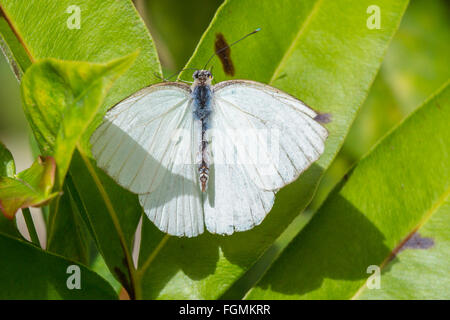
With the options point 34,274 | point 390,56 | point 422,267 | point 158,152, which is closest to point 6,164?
point 34,274

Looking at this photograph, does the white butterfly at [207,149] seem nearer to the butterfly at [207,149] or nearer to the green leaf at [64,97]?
the butterfly at [207,149]

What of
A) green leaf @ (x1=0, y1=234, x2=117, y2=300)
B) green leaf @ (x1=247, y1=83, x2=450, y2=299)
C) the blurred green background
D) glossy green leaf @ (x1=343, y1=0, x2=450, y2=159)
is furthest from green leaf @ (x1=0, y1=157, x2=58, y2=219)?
glossy green leaf @ (x1=343, y1=0, x2=450, y2=159)

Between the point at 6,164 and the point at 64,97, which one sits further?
the point at 6,164

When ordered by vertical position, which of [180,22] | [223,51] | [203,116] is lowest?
[203,116]

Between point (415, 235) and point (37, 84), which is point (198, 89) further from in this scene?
point (415, 235)

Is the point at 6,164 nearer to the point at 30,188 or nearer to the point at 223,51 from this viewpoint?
the point at 30,188

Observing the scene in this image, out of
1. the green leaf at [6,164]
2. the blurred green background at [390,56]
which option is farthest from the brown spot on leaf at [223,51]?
the blurred green background at [390,56]
